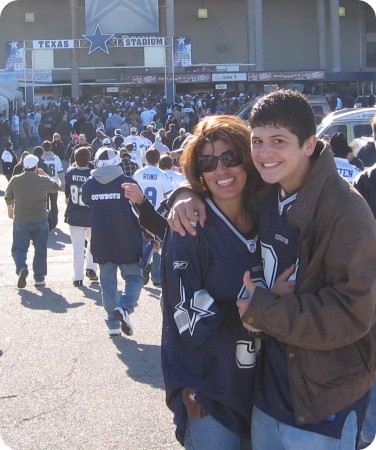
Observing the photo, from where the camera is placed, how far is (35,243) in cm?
1087

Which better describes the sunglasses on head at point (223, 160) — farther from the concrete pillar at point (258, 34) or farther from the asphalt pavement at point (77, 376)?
the concrete pillar at point (258, 34)

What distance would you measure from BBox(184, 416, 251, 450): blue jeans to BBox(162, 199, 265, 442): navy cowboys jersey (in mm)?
24

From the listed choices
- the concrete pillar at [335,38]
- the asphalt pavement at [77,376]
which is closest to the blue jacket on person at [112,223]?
the asphalt pavement at [77,376]

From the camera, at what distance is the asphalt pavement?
17.2ft

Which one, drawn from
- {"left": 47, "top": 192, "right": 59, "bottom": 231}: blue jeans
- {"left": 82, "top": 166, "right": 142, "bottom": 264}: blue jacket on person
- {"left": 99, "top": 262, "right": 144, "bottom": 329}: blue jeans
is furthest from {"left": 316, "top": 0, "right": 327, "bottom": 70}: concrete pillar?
{"left": 99, "top": 262, "right": 144, "bottom": 329}: blue jeans

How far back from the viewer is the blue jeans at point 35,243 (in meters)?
10.8

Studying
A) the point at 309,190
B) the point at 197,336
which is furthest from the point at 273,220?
the point at 197,336

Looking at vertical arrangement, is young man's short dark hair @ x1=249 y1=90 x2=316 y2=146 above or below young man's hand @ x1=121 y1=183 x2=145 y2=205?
above

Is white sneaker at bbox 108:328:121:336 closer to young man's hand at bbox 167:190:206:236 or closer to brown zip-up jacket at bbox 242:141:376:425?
young man's hand at bbox 167:190:206:236

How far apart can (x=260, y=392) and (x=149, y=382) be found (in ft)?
12.4

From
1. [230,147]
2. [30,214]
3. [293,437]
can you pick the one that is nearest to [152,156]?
[30,214]

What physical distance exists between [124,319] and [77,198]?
10.6ft

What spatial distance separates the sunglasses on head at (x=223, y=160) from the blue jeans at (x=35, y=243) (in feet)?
26.3

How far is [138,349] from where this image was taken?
7484 mm
